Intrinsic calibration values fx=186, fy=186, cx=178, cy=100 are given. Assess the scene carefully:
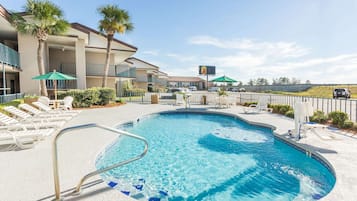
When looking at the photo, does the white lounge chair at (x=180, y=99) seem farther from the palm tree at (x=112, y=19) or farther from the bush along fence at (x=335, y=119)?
the bush along fence at (x=335, y=119)

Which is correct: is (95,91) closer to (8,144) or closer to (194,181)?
(8,144)

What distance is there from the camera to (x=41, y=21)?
1280 cm

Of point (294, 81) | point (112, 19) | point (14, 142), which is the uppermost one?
point (112, 19)

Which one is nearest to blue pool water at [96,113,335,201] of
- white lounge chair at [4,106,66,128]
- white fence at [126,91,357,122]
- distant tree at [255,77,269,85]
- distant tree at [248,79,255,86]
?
white lounge chair at [4,106,66,128]

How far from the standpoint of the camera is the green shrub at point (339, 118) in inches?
325

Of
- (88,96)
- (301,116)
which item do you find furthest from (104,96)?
(301,116)

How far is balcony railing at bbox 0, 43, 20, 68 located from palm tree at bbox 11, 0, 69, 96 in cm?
162

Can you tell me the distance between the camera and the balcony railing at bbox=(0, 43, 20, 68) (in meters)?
11.6

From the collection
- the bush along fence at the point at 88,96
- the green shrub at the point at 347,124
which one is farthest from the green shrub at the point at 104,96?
the green shrub at the point at 347,124

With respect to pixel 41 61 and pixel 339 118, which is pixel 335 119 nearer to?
pixel 339 118

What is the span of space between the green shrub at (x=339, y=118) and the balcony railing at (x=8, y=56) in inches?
737

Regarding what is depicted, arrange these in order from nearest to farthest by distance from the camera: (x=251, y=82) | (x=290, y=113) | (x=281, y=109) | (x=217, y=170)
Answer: (x=217, y=170), (x=290, y=113), (x=281, y=109), (x=251, y=82)

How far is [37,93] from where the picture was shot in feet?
51.1

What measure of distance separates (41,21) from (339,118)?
18.4m
